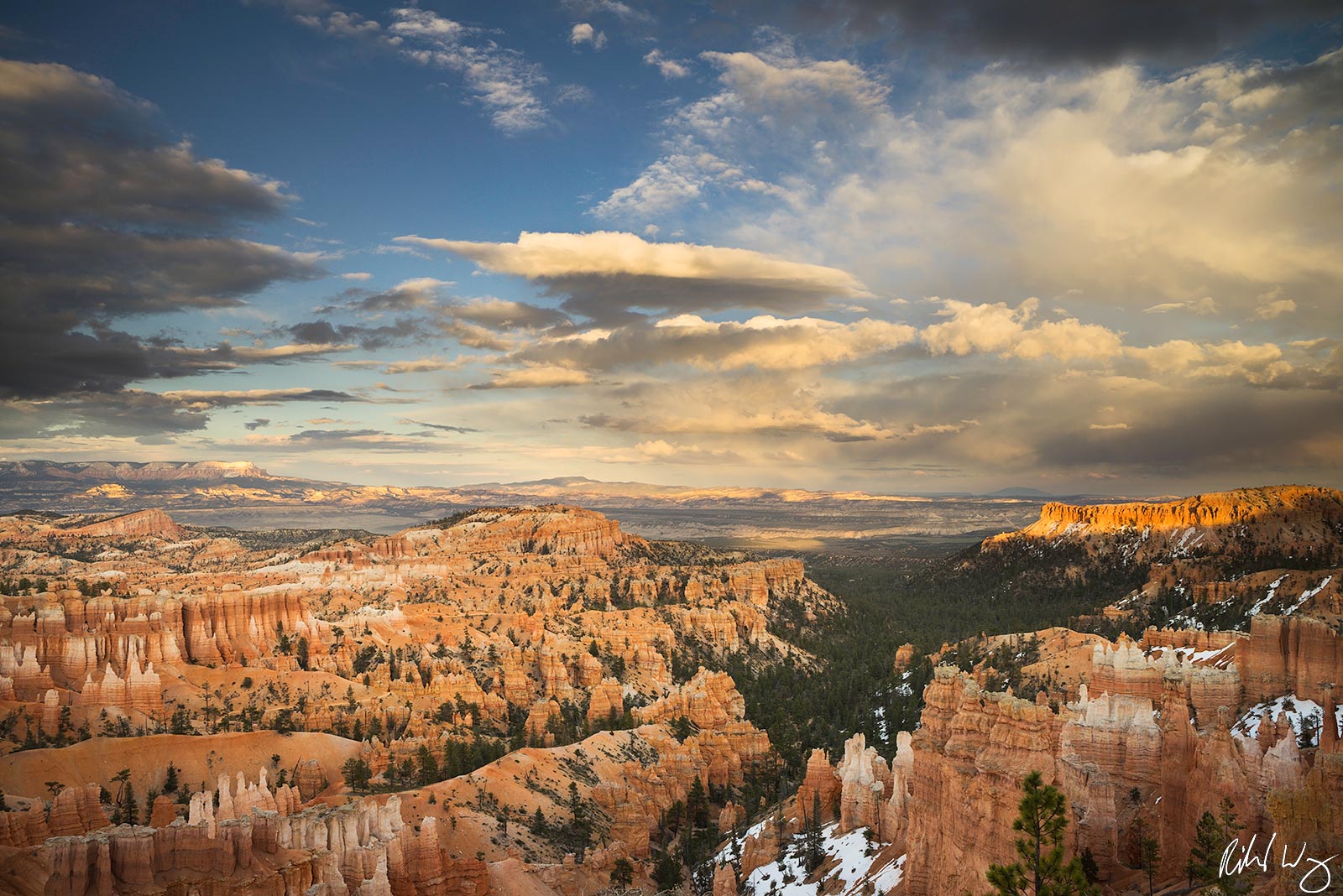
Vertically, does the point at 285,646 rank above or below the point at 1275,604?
below

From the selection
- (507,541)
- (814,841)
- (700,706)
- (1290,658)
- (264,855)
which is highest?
(1290,658)

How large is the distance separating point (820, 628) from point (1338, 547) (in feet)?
285

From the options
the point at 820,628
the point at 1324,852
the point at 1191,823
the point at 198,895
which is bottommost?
the point at 820,628

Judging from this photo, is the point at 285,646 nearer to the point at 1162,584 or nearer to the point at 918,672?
the point at 918,672

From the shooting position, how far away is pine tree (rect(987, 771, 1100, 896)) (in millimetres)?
26656

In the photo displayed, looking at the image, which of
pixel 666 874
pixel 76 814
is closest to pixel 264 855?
pixel 76 814

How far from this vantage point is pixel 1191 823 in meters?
34.5

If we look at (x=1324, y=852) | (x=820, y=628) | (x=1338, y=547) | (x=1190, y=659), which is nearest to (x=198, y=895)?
(x=1324, y=852)

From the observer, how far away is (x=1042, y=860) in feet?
89.6

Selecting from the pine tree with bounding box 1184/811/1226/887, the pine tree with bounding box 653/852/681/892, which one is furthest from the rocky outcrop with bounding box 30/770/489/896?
the pine tree with bounding box 1184/811/1226/887

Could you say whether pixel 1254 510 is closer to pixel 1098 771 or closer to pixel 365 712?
pixel 1098 771

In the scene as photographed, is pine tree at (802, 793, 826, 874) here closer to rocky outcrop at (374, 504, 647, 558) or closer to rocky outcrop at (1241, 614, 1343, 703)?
rocky outcrop at (1241, 614, 1343, 703)
